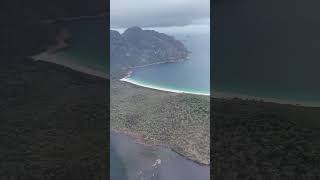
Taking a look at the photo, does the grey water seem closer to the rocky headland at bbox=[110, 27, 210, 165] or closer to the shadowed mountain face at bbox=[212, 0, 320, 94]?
the rocky headland at bbox=[110, 27, 210, 165]
